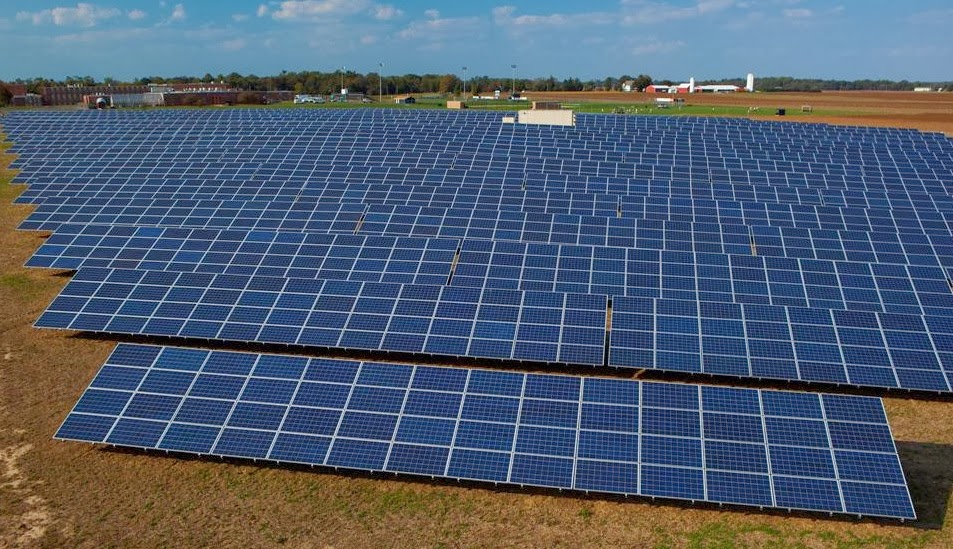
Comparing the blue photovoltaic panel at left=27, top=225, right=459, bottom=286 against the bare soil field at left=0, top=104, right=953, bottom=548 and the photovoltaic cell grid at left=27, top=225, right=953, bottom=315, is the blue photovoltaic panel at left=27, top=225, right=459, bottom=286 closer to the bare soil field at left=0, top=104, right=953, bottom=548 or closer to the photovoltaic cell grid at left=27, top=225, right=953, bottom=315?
the photovoltaic cell grid at left=27, top=225, right=953, bottom=315

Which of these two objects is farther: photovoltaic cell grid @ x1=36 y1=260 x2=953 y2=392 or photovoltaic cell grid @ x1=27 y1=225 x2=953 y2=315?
photovoltaic cell grid @ x1=27 y1=225 x2=953 y2=315

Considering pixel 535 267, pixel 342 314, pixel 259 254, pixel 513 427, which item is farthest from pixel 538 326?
pixel 259 254

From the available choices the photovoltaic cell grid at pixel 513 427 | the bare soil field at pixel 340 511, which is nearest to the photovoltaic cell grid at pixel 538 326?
the bare soil field at pixel 340 511

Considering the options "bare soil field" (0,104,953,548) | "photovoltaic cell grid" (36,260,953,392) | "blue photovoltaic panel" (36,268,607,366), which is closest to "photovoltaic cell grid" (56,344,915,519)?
"bare soil field" (0,104,953,548)

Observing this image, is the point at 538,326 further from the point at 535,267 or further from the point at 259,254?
the point at 259,254

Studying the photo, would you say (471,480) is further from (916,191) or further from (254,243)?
(916,191)

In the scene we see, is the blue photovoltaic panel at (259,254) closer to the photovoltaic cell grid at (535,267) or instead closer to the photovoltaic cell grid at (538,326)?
the photovoltaic cell grid at (535,267)
